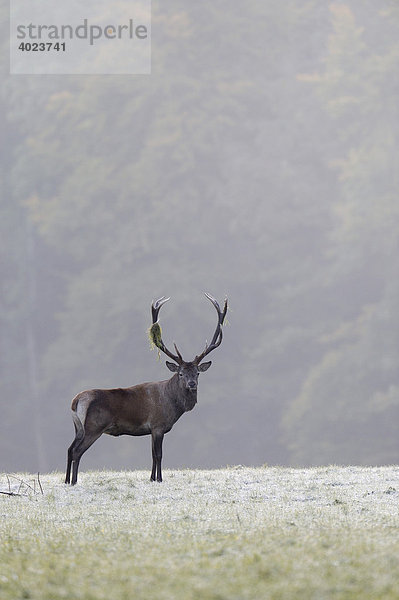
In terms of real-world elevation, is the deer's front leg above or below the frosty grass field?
above

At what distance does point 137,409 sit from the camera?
45.8 ft

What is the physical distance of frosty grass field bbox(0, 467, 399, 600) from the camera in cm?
574

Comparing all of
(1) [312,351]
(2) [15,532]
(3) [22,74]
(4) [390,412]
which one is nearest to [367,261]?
(1) [312,351]

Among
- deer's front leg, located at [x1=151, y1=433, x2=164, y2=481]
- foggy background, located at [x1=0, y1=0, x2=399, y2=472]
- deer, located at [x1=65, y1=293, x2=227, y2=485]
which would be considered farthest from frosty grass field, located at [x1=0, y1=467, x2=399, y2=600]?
foggy background, located at [x1=0, y1=0, x2=399, y2=472]

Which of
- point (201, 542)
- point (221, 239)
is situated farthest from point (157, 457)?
point (221, 239)

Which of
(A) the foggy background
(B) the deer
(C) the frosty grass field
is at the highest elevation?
(A) the foggy background

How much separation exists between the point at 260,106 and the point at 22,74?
17411mm

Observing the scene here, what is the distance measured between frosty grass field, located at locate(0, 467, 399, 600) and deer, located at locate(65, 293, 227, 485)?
29.9 inches

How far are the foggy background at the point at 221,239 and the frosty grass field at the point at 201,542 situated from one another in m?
33.8

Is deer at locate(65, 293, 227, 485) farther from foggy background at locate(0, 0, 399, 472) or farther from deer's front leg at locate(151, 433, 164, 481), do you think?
foggy background at locate(0, 0, 399, 472)

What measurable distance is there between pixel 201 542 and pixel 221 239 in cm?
5009

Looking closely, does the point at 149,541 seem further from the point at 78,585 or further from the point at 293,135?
the point at 293,135

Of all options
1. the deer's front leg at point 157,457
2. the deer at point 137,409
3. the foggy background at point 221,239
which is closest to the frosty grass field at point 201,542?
the deer's front leg at point 157,457

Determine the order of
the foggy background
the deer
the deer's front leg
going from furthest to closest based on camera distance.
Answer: the foggy background < the deer's front leg < the deer
